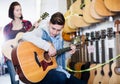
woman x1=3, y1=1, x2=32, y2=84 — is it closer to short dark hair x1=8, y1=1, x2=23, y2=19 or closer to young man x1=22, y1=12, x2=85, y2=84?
short dark hair x1=8, y1=1, x2=23, y2=19

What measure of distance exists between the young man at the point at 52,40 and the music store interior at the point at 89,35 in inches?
5.8

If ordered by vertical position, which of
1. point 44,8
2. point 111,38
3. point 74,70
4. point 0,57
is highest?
point 44,8

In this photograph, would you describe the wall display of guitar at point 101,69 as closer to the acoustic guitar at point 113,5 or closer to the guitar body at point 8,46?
the acoustic guitar at point 113,5

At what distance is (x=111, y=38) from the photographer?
2771 mm

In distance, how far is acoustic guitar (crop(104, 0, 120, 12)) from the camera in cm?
232

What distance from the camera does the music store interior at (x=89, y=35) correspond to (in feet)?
8.04

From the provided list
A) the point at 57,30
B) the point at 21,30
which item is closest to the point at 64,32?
the point at 21,30

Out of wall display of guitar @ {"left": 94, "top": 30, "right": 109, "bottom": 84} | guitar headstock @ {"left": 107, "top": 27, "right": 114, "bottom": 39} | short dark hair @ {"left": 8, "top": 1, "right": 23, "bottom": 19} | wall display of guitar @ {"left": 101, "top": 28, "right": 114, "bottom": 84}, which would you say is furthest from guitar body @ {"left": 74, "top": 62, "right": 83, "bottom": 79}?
short dark hair @ {"left": 8, "top": 1, "right": 23, "bottom": 19}

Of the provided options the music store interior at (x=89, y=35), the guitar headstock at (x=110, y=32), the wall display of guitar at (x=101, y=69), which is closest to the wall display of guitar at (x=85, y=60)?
the music store interior at (x=89, y=35)

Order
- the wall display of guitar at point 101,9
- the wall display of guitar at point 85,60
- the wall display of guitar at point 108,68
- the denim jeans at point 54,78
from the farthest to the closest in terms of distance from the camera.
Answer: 1. the wall display of guitar at point 85,60
2. the wall display of guitar at point 108,68
3. the wall display of guitar at point 101,9
4. the denim jeans at point 54,78

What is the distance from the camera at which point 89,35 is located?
3143mm

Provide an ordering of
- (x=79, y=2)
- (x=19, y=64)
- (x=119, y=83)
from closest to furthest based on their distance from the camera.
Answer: (x=19, y=64) → (x=119, y=83) → (x=79, y=2)

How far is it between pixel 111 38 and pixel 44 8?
1.51m

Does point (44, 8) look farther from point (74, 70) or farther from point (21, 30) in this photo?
point (74, 70)
